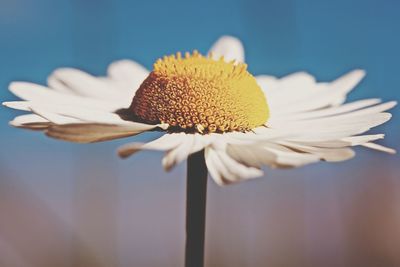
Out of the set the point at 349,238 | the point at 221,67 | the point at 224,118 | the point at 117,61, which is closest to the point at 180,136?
the point at 224,118

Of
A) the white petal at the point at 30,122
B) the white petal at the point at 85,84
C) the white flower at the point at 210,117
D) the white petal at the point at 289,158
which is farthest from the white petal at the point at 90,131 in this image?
the white petal at the point at 85,84

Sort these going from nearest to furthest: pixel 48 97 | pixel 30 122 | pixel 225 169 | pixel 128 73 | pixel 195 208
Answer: pixel 225 169, pixel 195 208, pixel 30 122, pixel 48 97, pixel 128 73

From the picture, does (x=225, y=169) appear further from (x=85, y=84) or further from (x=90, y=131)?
(x=85, y=84)

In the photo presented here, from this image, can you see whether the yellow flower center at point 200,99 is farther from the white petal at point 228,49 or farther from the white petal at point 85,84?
the white petal at point 228,49

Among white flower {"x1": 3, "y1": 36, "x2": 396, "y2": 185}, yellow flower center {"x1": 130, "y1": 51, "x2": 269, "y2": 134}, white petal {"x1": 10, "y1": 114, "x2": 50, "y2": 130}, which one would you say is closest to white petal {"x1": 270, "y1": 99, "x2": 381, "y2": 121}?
white flower {"x1": 3, "y1": 36, "x2": 396, "y2": 185}

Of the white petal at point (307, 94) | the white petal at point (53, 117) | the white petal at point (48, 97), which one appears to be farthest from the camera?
the white petal at point (307, 94)

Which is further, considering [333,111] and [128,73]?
[128,73]

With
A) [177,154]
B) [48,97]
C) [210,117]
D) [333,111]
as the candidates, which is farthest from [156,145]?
[333,111]
